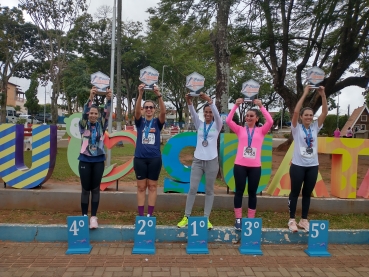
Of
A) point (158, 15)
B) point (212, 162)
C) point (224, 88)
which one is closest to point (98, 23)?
point (158, 15)

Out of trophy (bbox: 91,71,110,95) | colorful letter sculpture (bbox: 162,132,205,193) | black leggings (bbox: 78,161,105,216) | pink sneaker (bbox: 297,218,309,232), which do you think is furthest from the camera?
colorful letter sculpture (bbox: 162,132,205,193)

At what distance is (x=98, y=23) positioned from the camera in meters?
25.9

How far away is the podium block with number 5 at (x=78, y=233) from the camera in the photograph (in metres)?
4.43

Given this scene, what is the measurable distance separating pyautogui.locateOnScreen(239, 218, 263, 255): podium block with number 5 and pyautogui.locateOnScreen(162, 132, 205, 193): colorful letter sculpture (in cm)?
181

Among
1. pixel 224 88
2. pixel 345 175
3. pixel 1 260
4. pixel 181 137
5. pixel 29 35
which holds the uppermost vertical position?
pixel 29 35

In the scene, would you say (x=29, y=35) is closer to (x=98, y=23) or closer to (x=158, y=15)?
(x=98, y=23)

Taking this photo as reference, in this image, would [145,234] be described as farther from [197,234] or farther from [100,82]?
[100,82]

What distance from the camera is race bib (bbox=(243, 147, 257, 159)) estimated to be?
481 centimetres

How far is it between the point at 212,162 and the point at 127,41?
26.6 metres

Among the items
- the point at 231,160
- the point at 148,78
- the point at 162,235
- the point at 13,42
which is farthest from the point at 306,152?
the point at 13,42

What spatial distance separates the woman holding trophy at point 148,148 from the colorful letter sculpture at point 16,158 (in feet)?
7.60

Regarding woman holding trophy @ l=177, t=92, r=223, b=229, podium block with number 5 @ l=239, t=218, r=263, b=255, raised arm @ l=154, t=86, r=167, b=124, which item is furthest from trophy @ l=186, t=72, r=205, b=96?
podium block with number 5 @ l=239, t=218, r=263, b=255

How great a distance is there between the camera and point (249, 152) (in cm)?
483

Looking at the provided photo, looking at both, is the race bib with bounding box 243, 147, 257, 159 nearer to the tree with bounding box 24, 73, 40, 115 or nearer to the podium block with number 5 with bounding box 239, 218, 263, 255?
the podium block with number 5 with bounding box 239, 218, 263, 255
